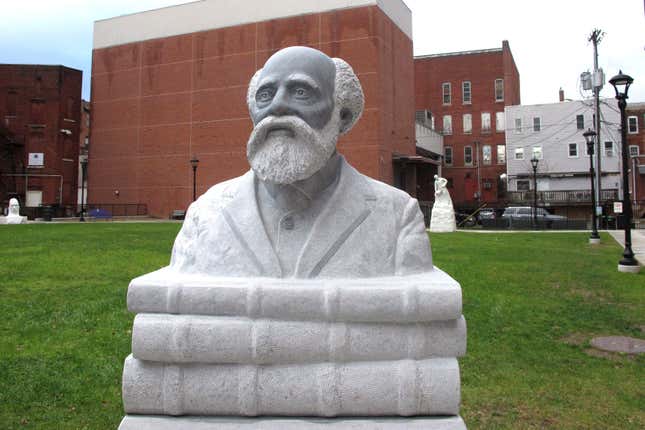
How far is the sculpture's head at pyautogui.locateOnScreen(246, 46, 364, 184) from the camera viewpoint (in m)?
2.49

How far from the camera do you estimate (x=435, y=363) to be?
230 cm

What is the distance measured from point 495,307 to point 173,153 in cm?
2959

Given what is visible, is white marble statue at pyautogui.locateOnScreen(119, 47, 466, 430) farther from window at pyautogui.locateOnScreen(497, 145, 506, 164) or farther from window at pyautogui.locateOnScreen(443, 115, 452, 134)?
window at pyautogui.locateOnScreen(443, 115, 452, 134)

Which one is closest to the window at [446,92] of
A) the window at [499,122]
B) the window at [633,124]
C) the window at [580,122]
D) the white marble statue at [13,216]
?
the window at [499,122]

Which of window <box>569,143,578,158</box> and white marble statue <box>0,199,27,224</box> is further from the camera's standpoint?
window <box>569,143,578,158</box>

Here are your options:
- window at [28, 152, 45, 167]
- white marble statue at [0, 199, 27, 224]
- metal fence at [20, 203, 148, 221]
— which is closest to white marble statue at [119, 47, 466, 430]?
white marble statue at [0, 199, 27, 224]

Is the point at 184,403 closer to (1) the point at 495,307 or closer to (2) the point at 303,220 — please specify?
(2) the point at 303,220

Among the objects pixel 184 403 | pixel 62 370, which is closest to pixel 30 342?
pixel 62 370

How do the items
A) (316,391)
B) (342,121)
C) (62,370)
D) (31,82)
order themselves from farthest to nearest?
(31,82)
(62,370)
(342,121)
(316,391)

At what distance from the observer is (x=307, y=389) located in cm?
225

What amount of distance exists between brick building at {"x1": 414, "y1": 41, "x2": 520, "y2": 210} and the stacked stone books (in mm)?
45429

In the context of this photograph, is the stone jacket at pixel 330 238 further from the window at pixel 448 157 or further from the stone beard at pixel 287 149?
the window at pixel 448 157

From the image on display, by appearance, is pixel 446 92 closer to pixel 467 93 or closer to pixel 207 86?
pixel 467 93

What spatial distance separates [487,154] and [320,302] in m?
48.6
